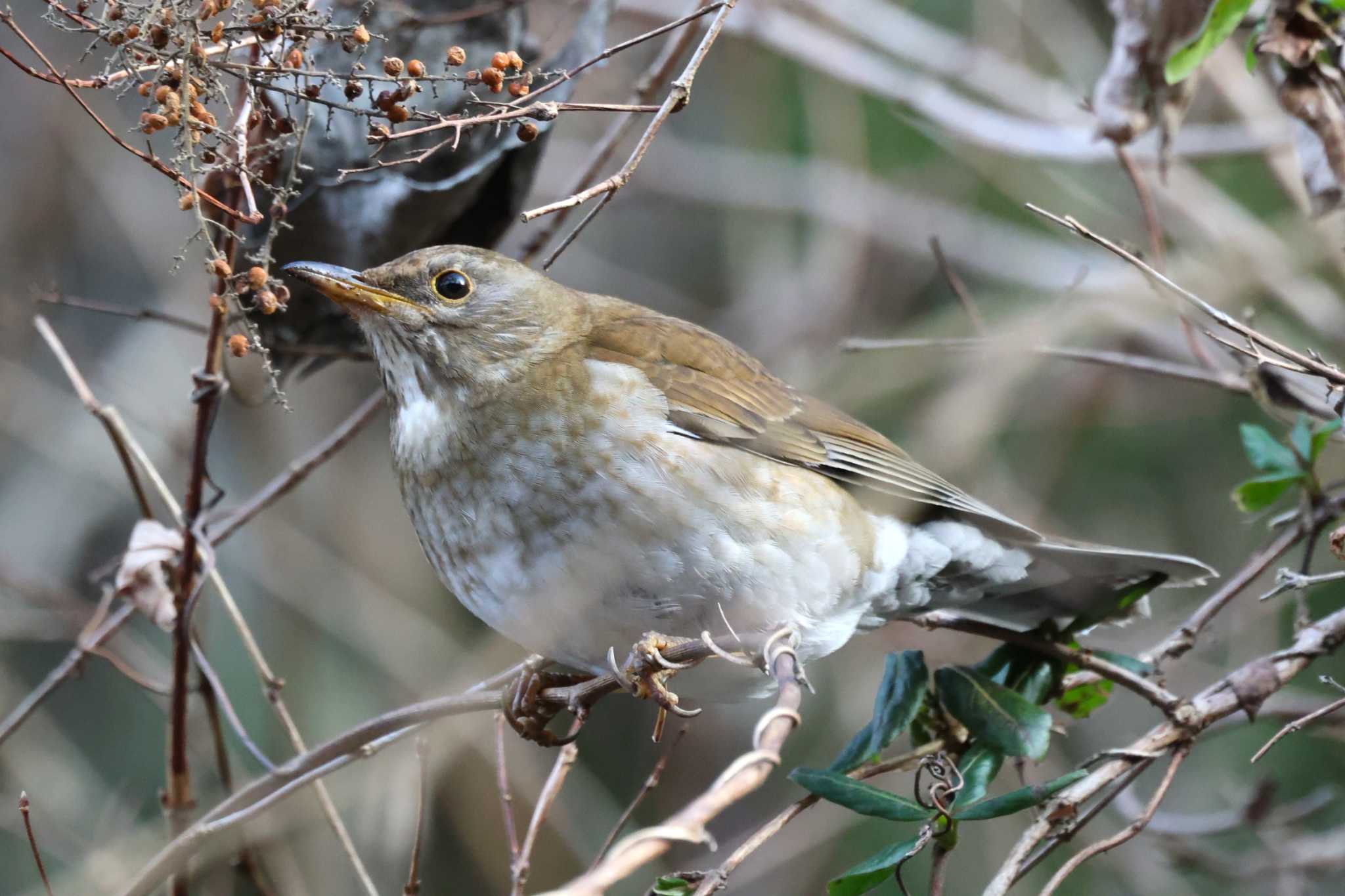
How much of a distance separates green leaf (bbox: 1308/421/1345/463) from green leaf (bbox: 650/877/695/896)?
6.04 feet

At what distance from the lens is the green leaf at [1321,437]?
309 centimetres

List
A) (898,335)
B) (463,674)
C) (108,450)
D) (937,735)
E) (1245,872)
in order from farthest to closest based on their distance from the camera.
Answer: (898,335)
(108,450)
(463,674)
(1245,872)
(937,735)

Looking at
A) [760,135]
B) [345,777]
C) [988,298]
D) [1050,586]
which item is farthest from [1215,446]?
[345,777]

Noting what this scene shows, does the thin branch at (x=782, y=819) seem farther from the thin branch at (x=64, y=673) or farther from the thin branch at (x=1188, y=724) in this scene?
the thin branch at (x=64, y=673)

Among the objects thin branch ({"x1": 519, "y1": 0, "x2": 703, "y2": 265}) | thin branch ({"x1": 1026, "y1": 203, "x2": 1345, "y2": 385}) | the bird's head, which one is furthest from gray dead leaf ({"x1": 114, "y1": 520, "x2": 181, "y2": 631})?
thin branch ({"x1": 1026, "y1": 203, "x2": 1345, "y2": 385})

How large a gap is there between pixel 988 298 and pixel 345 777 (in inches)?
148

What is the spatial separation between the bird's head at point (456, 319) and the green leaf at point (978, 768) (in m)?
1.44

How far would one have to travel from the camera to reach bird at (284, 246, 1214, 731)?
9.89ft

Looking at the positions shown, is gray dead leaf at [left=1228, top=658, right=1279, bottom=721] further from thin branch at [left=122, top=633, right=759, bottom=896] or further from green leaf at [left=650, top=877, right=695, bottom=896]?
green leaf at [left=650, top=877, right=695, bottom=896]

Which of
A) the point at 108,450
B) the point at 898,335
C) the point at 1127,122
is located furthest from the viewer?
the point at 898,335

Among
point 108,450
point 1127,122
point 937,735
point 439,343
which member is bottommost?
point 937,735

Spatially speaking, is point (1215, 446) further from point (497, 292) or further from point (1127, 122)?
point (497, 292)

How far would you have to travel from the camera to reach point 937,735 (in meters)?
3.15

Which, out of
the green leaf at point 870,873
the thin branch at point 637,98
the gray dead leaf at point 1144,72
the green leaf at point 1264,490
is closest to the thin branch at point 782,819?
the green leaf at point 870,873
